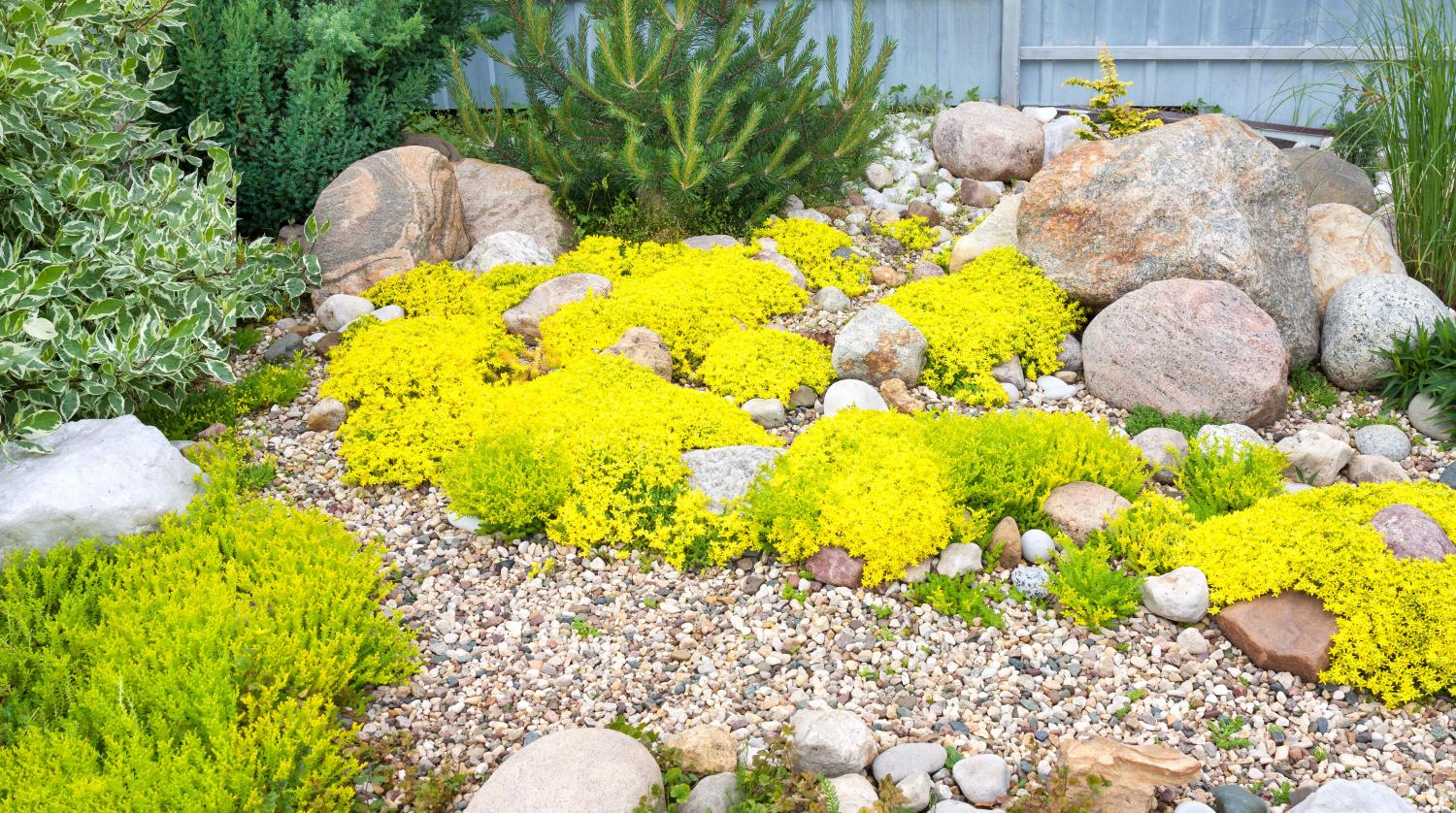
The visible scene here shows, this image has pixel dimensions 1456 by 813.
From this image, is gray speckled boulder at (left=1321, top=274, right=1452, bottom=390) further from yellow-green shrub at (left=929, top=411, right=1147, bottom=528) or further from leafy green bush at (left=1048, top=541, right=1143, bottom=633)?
leafy green bush at (left=1048, top=541, right=1143, bottom=633)

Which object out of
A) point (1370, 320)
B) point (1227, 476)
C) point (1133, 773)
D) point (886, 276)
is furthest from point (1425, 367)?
point (1133, 773)

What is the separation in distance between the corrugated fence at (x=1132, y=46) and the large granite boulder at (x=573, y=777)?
7220 millimetres

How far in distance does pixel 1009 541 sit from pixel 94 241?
4129mm

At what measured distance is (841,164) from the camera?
756 centimetres

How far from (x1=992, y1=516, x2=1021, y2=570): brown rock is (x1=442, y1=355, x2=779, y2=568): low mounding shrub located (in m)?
1.02

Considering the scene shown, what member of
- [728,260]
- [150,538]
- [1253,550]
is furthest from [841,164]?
[150,538]

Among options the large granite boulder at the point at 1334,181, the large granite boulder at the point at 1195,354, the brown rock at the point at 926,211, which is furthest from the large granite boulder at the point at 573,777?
the large granite boulder at the point at 1334,181

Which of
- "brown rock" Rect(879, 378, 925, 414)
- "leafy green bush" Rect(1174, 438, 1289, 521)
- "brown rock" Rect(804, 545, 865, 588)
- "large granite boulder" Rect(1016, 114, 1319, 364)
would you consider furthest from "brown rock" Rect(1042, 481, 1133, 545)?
"large granite boulder" Rect(1016, 114, 1319, 364)

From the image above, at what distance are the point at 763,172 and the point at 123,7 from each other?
370 cm

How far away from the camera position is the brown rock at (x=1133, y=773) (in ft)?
10.2

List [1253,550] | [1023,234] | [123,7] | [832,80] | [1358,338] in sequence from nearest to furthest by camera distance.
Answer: [1253,550] < [123,7] < [1358,338] < [1023,234] < [832,80]

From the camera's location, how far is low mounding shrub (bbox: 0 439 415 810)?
2980mm

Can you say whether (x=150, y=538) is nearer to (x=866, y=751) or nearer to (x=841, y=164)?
(x=866, y=751)

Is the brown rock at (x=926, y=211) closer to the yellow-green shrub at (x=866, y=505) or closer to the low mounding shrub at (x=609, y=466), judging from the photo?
the low mounding shrub at (x=609, y=466)
